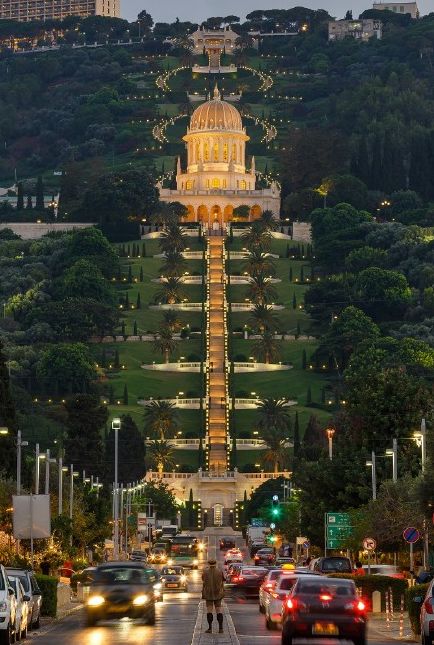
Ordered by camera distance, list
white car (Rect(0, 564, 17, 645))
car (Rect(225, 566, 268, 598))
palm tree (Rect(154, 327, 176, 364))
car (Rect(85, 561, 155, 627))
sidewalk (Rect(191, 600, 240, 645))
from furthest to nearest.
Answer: palm tree (Rect(154, 327, 176, 364))
car (Rect(225, 566, 268, 598))
car (Rect(85, 561, 155, 627))
sidewalk (Rect(191, 600, 240, 645))
white car (Rect(0, 564, 17, 645))

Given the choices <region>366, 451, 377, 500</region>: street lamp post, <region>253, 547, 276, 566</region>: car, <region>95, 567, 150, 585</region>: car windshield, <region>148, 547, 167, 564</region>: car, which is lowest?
<region>95, 567, 150, 585</region>: car windshield

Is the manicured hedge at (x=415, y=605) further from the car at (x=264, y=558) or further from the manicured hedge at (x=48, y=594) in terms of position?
the car at (x=264, y=558)

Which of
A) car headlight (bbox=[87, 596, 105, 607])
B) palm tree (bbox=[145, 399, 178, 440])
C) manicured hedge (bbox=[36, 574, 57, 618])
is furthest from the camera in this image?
palm tree (bbox=[145, 399, 178, 440])

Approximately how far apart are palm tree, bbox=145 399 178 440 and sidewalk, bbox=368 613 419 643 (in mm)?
102861

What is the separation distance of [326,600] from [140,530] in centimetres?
10294

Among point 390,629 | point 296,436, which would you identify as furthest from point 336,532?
point 296,436

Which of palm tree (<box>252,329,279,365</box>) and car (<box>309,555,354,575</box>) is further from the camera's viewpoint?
palm tree (<box>252,329,279,365</box>)

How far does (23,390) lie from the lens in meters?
170

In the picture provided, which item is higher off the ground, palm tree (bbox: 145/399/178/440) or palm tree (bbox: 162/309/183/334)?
palm tree (bbox: 162/309/183/334)

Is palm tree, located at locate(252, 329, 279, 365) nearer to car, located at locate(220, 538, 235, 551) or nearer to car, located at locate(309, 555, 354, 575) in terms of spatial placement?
car, located at locate(220, 538, 235, 551)

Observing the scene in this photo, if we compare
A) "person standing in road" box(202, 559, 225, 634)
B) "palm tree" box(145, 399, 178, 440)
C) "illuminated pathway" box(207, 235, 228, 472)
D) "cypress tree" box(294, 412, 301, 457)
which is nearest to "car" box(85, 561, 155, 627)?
"person standing in road" box(202, 559, 225, 634)

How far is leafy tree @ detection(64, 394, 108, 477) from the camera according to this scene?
448 ft

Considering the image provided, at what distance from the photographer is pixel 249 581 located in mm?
77375

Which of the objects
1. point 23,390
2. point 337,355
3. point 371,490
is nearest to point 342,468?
point 371,490
